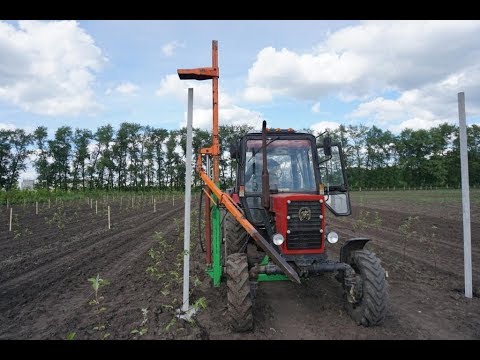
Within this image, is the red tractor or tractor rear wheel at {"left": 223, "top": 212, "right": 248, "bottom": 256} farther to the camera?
tractor rear wheel at {"left": 223, "top": 212, "right": 248, "bottom": 256}

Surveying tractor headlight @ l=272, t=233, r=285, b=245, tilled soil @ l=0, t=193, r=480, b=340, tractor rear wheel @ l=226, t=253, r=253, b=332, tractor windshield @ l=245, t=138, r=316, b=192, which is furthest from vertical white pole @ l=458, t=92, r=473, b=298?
tractor rear wheel @ l=226, t=253, r=253, b=332

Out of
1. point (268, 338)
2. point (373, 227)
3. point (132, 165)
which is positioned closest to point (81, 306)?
point (268, 338)

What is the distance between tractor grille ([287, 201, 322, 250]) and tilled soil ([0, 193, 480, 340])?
0.98m

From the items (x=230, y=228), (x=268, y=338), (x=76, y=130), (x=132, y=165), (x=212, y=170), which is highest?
(x=76, y=130)

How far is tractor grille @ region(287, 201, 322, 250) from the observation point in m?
Result: 4.74

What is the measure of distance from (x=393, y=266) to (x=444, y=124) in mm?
84513

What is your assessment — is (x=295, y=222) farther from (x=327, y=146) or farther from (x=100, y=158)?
(x=100, y=158)

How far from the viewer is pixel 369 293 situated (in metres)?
4.27

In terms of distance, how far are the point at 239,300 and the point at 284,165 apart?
240 cm

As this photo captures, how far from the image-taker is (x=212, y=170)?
19.8 feet

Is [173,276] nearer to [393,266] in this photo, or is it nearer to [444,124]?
[393,266]

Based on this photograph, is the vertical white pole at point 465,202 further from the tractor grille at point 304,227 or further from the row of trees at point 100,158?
the row of trees at point 100,158

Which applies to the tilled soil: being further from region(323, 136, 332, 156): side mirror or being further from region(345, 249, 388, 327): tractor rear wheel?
region(323, 136, 332, 156): side mirror

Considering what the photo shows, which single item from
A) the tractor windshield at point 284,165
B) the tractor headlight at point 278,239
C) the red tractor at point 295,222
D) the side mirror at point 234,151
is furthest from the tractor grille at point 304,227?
the side mirror at point 234,151
